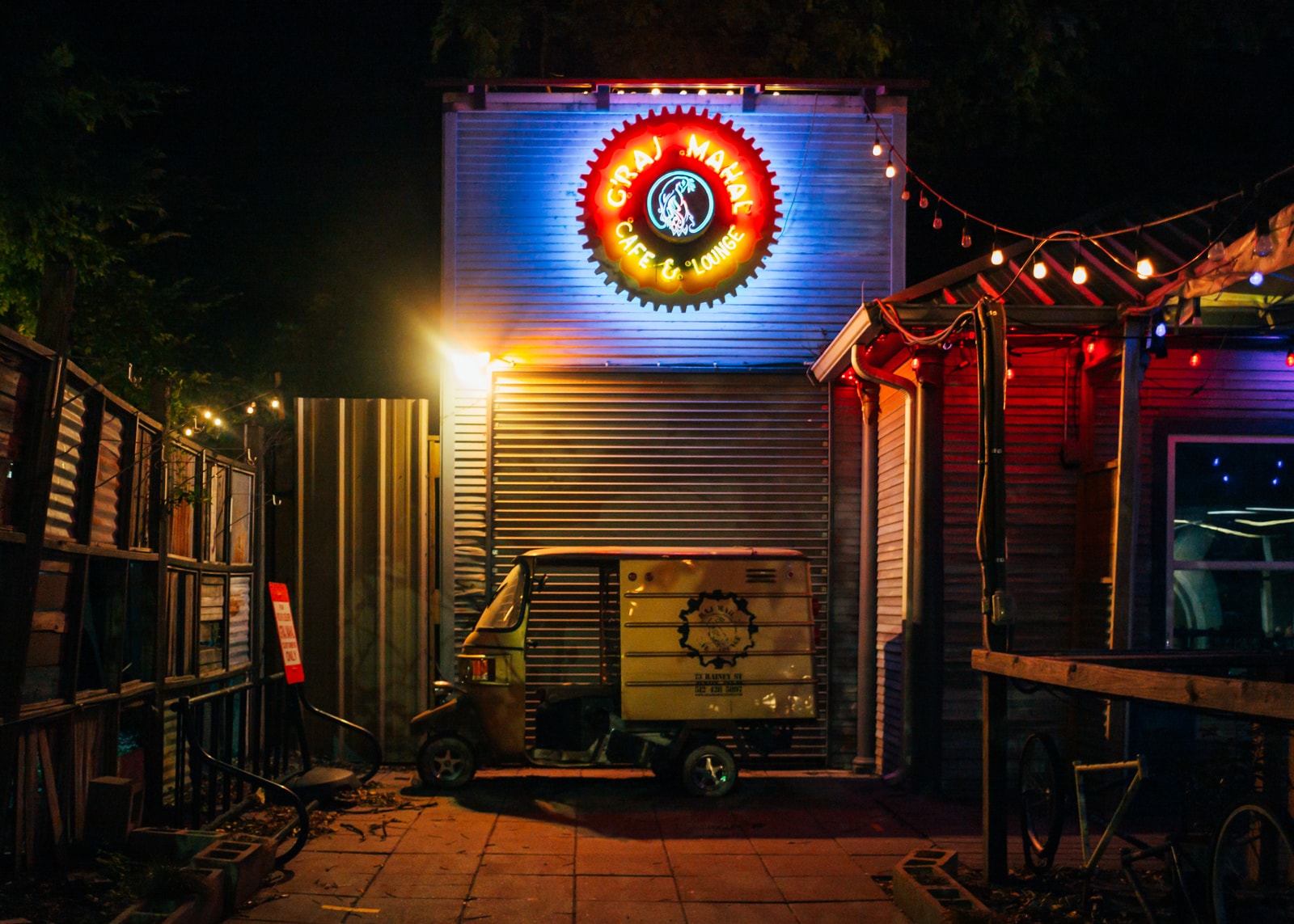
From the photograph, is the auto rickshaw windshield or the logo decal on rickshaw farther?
the auto rickshaw windshield

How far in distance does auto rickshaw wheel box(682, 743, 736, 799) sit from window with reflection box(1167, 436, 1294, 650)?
174 inches

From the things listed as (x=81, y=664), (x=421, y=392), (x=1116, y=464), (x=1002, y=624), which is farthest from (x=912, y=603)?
(x=421, y=392)

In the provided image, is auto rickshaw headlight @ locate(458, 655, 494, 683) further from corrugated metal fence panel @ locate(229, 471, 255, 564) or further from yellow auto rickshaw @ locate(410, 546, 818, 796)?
corrugated metal fence panel @ locate(229, 471, 255, 564)

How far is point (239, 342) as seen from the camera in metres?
24.4

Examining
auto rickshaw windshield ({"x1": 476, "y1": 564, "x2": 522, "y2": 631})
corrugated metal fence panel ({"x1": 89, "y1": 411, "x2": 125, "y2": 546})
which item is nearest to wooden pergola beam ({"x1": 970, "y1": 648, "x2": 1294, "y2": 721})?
auto rickshaw windshield ({"x1": 476, "y1": 564, "x2": 522, "y2": 631})

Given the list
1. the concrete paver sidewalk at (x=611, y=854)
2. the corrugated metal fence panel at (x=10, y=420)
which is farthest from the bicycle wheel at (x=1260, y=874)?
the corrugated metal fence panel at (x=10, y=420)

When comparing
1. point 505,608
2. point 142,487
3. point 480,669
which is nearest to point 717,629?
point 505,608

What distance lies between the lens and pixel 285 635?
10125 mm

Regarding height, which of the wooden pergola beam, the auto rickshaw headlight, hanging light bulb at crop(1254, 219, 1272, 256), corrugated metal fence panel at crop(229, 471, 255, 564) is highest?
hanging light bulb at crop(1254, 219, 1272, 256)

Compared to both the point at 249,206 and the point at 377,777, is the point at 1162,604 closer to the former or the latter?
the point at 377,777

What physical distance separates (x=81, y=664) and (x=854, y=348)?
23.3 feet

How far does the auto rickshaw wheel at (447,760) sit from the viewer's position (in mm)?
10867

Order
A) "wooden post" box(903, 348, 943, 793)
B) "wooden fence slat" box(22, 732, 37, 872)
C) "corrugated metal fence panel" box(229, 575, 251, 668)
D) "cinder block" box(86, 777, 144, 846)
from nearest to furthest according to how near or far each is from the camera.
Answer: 1. "wooden fence slat" box(22, 732, 37, 872)
2. "cinder block" box(86, 777, 144, 846)
3. "corrugated metal fence panel" box(229, 575, 251, 668)
4. "wooden post" box(903, 348, 943, 793)

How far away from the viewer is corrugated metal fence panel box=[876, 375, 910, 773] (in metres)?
11.8
